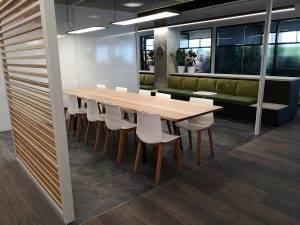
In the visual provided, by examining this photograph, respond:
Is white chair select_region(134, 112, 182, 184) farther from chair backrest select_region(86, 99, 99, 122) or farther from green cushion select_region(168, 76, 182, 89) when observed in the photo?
green cushion select_region(168, 76, 182, 89)

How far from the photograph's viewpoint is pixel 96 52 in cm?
622

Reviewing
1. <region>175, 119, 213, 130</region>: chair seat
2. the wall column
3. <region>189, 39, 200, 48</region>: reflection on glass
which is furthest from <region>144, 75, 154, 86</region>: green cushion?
<region>175, 119, 213, 130</region>: chair seat

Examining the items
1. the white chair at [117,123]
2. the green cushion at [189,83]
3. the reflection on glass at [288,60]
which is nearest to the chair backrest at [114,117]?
the white chair at [117,123]

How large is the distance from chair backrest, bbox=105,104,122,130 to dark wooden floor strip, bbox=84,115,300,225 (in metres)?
1.13

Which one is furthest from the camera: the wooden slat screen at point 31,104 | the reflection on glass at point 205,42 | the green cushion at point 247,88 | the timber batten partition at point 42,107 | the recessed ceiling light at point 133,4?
the reflection on glass at point 205,42

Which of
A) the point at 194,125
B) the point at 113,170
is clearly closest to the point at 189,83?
the point at 194,125

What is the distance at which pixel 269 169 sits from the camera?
324cm

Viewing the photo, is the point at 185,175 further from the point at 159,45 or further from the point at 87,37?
the point at 159,45

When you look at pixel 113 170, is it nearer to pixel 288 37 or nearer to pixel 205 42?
pixel 288 37

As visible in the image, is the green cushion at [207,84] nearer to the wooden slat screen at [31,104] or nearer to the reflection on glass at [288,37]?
the reflection on glass at [288,37]

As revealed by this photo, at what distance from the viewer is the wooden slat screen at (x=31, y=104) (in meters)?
2.08

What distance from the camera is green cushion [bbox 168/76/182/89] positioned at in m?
7.37

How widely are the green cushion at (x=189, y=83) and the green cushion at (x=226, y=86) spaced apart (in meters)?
0.74

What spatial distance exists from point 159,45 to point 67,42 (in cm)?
317
